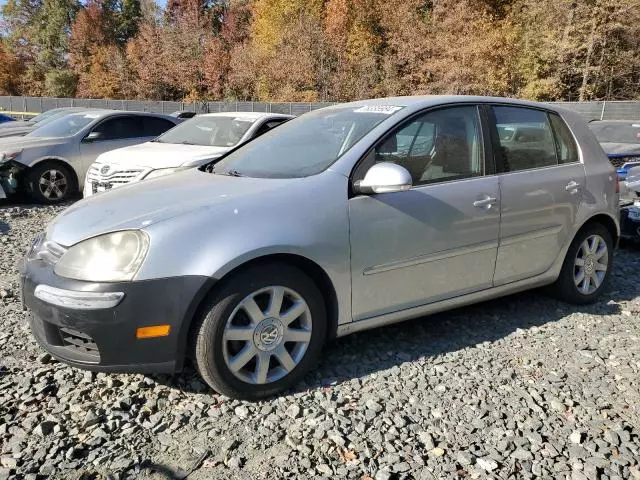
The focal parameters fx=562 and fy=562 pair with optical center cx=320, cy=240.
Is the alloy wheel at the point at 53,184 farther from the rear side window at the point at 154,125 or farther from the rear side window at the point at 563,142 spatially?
the rear side window at the point at 563,142

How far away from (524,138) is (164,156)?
4.61 m

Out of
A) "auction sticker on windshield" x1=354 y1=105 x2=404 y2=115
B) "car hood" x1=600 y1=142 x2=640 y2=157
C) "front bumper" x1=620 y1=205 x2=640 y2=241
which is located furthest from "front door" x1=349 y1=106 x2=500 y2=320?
"car hood" x1=600 y1=142 x2=640 y2=157

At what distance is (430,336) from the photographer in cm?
385

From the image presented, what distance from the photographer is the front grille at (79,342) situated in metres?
2.69

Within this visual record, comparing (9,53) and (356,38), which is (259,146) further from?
(9,53)

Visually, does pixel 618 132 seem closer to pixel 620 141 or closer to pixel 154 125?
pixel 620 141

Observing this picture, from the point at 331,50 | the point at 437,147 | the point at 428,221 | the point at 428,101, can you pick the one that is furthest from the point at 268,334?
the point at 331,50

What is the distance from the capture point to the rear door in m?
3.82

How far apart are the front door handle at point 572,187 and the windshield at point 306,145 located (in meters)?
1.52

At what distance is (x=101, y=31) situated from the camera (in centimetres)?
6256

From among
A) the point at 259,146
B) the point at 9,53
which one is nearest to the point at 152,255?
the point at 259,146

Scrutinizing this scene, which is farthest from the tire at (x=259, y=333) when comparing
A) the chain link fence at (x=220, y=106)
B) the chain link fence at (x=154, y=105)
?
the chain link fence at (x=154, y=105)

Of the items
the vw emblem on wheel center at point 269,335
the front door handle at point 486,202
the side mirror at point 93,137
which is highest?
the front door handle at point 486,202

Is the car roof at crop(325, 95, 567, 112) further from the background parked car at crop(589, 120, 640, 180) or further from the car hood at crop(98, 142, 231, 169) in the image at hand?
the background parked car at crop(589, 120, 640, 180)
